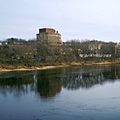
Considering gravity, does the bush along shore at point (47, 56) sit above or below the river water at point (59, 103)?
above

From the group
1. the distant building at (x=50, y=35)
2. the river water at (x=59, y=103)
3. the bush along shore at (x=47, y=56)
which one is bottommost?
the river water at (x=59, y=103)

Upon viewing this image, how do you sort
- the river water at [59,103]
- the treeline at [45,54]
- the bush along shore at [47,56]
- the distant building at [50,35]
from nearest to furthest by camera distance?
the river water at [59,103], the bush along shore at [47,56], the treeline at [45,54], the distant building at [50,35]

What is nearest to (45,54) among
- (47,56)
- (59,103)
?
(47,56)

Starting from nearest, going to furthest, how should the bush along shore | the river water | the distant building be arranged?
the river water, the bush along shore, the distant building

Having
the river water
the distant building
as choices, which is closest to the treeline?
the distant building

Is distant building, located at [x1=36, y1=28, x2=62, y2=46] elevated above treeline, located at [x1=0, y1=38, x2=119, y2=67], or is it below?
above

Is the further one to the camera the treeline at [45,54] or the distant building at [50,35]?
the distant building at [50,35]

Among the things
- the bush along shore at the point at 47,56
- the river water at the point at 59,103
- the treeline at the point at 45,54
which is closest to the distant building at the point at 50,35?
the treeline at the point at 45,54

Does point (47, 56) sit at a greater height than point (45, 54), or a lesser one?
lesser

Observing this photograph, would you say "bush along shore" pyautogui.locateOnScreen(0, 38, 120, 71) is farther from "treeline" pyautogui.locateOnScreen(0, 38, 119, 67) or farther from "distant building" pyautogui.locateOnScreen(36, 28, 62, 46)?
"distant building" pyautogui.locateOnScreen(36, 28, 62, 46)

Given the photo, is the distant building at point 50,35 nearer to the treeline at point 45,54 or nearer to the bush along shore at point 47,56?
the treeline at point 45,54

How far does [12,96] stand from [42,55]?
120ft

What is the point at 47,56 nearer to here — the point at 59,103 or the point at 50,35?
the point at 50,35

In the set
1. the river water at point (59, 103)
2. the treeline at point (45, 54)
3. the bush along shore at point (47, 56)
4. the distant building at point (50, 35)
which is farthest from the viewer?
the distant building at point (50, 35)
